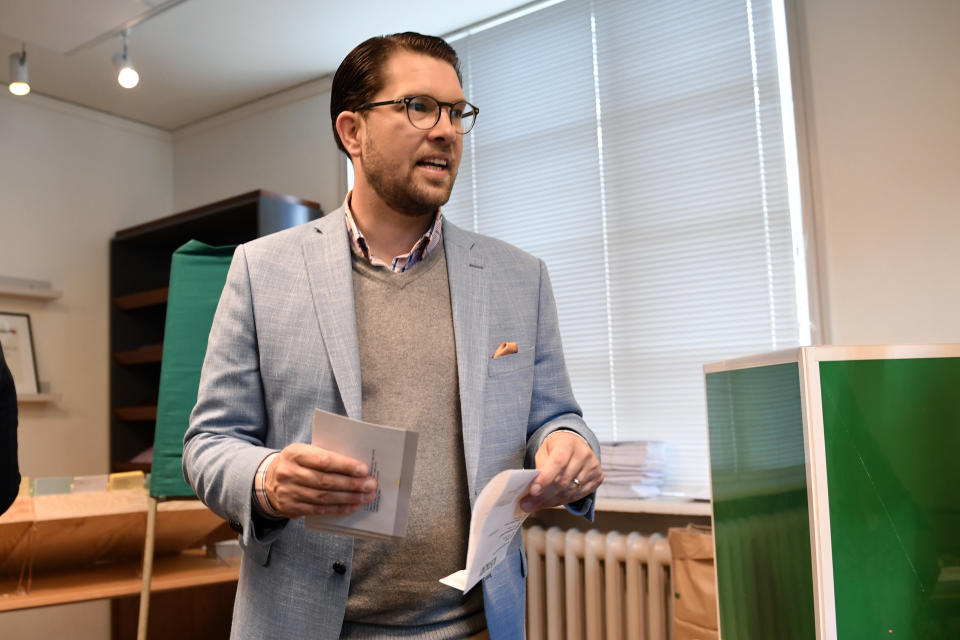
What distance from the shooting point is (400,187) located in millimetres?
1340

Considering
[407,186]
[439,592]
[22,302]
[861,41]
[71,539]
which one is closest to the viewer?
[439,592]

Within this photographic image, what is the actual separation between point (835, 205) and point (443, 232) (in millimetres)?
1927

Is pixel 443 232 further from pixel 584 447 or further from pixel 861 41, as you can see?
pixel 861 41

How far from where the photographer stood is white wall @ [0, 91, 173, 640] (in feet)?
14.5

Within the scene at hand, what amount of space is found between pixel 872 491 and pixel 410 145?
0.95 m

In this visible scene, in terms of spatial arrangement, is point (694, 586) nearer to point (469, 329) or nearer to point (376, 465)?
point (469, 329)

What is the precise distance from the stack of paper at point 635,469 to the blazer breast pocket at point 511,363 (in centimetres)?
183

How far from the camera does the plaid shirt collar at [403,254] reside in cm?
137

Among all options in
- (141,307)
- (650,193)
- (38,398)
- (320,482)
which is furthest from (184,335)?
(141,307)

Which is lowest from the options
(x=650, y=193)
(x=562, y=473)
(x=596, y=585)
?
(x=596, y=585)

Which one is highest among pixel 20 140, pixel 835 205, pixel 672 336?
pixel 20 140

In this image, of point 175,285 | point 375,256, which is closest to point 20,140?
point 175,285

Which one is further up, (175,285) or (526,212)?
(526,212)

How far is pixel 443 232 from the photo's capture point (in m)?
1.42
